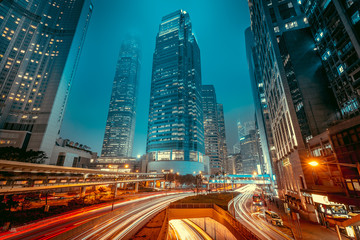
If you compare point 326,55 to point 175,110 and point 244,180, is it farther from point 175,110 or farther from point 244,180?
point 175,110

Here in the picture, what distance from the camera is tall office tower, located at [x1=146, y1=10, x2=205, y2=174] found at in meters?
130

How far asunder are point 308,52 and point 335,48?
6325 millimetres

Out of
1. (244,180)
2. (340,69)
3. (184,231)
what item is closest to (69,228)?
(184,231)

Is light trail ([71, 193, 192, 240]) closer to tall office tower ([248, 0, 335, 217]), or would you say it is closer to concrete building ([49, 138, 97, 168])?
tall office tower ([248, 0, 335, 217])

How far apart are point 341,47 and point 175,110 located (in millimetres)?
112098

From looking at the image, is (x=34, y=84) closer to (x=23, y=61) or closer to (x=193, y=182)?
(x=23, y=61)

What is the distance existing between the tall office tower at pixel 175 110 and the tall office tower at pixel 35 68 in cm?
7324

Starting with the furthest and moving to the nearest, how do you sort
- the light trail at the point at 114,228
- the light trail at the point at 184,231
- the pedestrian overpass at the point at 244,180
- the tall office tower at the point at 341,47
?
1. the pedestrian overpass at the point at 244,180
2. the tall office tower at the point at 341,47
3. the light trail at the point at 184,231
4. the light trail at the point at 114,228

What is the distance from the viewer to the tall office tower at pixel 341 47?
3412 cm

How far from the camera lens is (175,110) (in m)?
140

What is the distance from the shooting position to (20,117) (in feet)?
319

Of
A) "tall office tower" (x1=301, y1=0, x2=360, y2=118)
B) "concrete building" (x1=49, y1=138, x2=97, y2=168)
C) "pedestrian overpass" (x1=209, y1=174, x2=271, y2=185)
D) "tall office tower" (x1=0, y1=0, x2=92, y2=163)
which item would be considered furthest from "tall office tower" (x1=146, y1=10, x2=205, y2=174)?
"tall office tower" (x1=301, y1=0, x2=360, y2=118)

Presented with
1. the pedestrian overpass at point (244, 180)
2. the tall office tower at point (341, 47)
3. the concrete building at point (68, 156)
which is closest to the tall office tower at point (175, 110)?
the pedestrian overpass at point (244, 180)

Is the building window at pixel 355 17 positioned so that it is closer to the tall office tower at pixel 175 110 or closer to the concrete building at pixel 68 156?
the tall office tower at pixel 175 110
